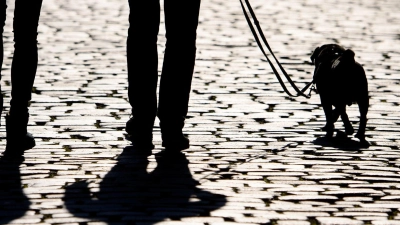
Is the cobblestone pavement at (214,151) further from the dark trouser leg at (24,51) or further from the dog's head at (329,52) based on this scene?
the dog's head at (329,52)

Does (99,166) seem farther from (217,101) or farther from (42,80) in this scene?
(42,80)

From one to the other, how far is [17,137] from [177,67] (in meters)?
1.13

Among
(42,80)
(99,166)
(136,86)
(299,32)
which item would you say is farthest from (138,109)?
(299,32)

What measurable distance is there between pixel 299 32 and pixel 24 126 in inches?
295

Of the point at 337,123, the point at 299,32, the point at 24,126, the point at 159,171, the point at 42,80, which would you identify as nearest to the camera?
the point at 159,171

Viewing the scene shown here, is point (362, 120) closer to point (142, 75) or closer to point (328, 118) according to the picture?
point (328, 118)

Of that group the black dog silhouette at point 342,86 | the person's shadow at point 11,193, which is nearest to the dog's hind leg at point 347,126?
the black dog silhouette at point 342,86

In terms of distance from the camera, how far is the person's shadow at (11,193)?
17.7 ft

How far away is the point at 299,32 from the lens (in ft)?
46.0

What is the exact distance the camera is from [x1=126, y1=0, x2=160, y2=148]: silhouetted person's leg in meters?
7.00

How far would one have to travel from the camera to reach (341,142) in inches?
301

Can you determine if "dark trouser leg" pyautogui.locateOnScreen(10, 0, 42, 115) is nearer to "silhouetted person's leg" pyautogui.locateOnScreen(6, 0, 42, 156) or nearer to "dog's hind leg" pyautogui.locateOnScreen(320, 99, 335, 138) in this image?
"silhouetted person's leg" pyautogui.locateOnScreen(6, 0, 42, 156)

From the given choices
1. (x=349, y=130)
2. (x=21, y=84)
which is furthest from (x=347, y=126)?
(x=21, y=84)

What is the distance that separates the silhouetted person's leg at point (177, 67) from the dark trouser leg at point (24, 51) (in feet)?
2.75
